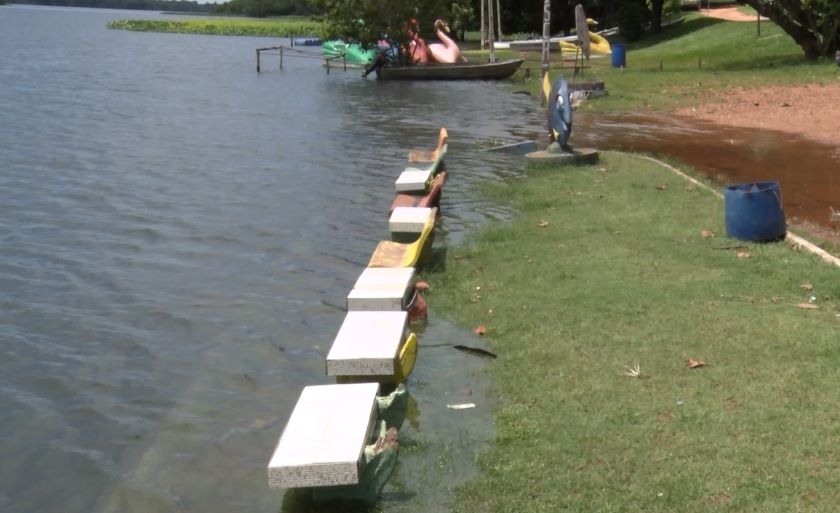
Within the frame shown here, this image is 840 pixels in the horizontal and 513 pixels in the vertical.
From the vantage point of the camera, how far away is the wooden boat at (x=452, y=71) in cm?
3897

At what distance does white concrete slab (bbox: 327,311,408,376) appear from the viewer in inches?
269

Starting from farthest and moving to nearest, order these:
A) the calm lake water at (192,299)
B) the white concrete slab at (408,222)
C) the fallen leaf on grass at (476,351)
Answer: the white concrete slab at (408,222) → the fallen leaf on grass at (476,351) → the calm lake water at (192,299)

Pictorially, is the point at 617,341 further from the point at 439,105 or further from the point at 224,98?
the point at 224,98

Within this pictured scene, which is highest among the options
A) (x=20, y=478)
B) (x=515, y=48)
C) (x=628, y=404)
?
(x=515, y=48)

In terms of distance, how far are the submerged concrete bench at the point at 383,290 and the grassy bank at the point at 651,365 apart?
1.76ft

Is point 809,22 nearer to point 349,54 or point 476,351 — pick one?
point 349,54

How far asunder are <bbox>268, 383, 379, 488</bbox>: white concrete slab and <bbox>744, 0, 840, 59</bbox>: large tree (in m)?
29.6

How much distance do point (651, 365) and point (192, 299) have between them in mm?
4984

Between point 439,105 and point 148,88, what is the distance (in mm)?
11906

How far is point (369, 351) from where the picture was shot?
273 inches

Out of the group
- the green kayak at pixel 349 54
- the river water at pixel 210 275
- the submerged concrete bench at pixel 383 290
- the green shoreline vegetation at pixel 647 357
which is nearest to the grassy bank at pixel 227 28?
the green kayak at pixel 349 54

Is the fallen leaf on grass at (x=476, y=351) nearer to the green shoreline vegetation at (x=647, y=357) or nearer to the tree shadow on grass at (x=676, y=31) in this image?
the green shoreline vegetation at (x=647, y=357)

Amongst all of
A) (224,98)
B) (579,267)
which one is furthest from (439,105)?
(579,267)

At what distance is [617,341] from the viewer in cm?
772
